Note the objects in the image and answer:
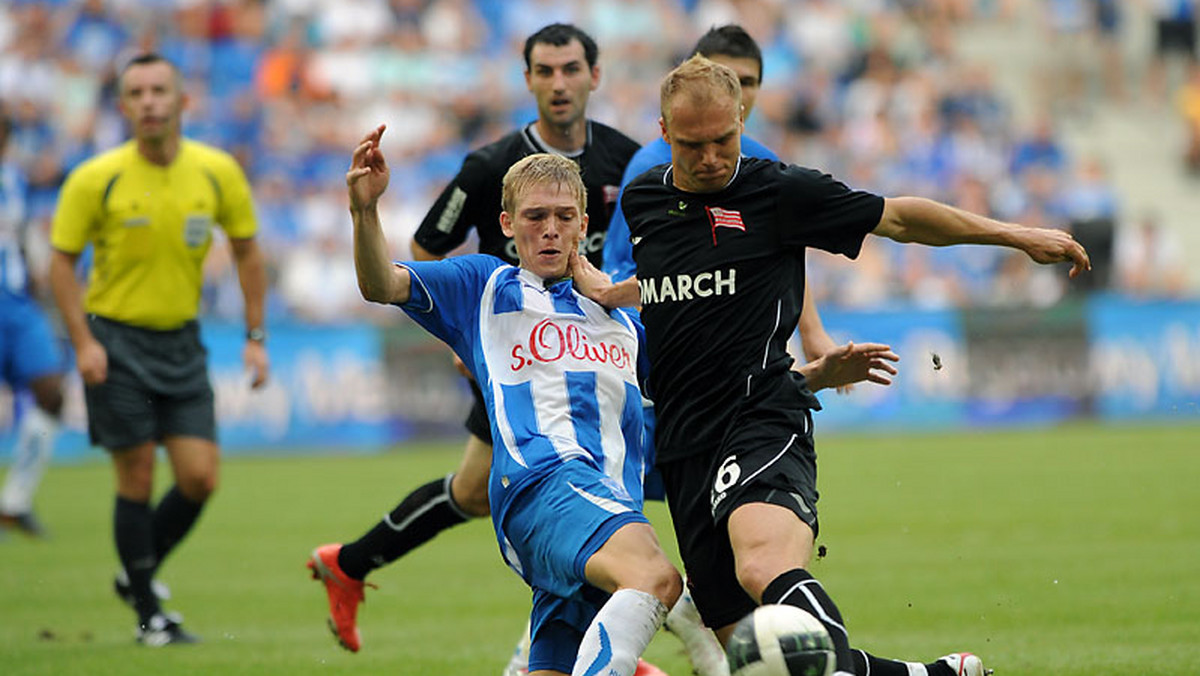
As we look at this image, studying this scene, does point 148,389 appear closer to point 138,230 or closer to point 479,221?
point 138,230

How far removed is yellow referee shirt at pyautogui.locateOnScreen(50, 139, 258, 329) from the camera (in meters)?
8.90

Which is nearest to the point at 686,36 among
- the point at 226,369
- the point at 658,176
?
the point at 226,369

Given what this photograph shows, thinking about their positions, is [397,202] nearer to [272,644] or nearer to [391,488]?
[391,488]

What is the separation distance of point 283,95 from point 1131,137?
13.9 metres

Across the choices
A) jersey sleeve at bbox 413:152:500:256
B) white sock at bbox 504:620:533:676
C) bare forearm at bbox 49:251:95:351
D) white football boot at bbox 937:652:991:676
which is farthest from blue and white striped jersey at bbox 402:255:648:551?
bare forearm at bbox 49:251:95:351

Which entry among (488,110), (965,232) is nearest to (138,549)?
(965,232)

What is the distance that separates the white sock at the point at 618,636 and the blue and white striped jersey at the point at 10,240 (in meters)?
8.65

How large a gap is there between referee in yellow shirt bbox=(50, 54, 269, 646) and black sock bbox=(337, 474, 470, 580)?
1477 millimetres

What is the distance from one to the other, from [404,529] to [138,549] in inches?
67.0

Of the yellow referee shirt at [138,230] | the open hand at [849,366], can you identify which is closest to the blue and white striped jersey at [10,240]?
the yellow referee shirt at [138,230]

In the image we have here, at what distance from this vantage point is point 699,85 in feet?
17.6

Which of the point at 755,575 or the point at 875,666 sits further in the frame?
the point at 875,666

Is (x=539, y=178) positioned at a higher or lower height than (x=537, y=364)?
higher

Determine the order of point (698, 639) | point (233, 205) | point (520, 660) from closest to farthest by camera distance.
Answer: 1. point (698, 639)
2. point (520, 660)
3. point (233, 205)
